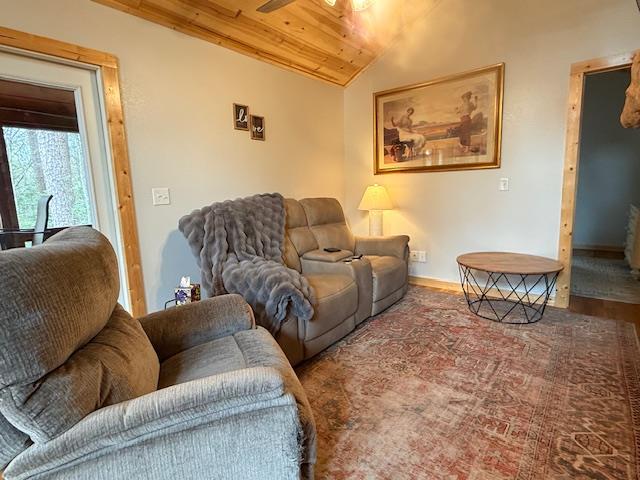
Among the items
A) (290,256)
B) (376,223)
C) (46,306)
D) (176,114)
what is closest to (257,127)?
(176,114)

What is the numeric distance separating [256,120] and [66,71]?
143cm

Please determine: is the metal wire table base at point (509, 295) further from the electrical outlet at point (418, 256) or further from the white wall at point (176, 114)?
the white wall at point (176, 114)

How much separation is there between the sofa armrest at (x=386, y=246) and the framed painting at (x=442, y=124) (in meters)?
0.91

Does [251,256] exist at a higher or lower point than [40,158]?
lower

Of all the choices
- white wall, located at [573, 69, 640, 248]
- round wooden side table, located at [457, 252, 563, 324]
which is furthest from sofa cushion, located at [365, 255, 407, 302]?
white wall, located at [573, 69, 640, 248]

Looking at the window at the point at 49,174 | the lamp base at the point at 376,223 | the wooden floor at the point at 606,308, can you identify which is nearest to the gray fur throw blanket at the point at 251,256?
the window at the point at 49,174

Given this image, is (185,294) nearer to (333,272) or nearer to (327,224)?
(333,272)

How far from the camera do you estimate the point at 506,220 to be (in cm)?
319

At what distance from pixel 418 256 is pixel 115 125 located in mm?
3095

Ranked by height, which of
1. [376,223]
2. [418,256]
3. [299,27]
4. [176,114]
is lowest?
[418,256]

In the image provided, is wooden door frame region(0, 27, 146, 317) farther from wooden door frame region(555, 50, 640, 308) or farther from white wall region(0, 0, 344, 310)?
wooden door frame region(555, 50, 640, 308)

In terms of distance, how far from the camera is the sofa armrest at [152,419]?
797 millimetres

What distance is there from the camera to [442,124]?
3410mm

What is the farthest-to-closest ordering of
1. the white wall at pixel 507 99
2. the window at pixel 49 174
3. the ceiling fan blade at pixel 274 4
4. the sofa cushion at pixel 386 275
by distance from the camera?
1. the sofa cushion at pixel 386 275
2. the white wall at pixel 507 99
3. the window at pixel 49 174
4. the ceiling fan blade at pixel 274 4
